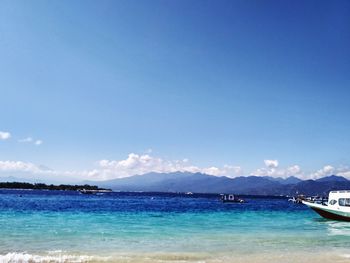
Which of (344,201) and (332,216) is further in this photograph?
(332,216)

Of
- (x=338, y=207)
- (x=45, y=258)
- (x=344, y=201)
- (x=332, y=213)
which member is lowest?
(x=45, y=258)

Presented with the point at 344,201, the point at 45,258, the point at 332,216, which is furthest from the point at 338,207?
the point at 45,258

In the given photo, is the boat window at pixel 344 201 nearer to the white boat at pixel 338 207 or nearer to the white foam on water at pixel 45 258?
the white boat at pixel 338 207

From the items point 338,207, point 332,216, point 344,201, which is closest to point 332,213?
point 332,216

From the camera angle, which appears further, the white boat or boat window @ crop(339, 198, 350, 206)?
boat window @ crop(339, 198, 350, 206)

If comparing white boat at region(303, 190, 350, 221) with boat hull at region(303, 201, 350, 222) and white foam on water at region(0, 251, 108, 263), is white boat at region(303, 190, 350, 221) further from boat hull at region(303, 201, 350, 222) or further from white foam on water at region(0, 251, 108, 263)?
white foam on water at region(0, 251, 108, 263)

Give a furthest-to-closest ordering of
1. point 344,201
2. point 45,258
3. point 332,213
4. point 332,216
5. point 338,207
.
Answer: point 332,216 → point 332,213 → point 344,201 → point 338,207 → point 45,258

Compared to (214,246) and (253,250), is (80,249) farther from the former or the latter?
(253,250)

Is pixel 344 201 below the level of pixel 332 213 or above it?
above

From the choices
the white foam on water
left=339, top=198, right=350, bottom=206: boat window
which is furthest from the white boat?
the white foam on water

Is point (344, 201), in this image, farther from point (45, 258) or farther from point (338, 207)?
Result: point (45, 258)

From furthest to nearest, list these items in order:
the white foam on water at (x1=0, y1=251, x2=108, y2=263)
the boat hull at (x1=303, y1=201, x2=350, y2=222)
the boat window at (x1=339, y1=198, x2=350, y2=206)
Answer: the boat window at (x1=339, y1=198, x2=350, y2=206), the boat hull at (x1=303, y1=201, x2=350, y2=222), the white foam on water at (x1=0, y1=251, x2=108, y2=263)

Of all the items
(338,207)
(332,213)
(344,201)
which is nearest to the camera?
(338,207)

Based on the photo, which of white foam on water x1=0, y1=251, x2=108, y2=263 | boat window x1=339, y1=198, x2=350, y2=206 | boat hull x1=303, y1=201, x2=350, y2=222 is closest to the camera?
white foam on water x1=0, y1=251, x2=108, y2=263
